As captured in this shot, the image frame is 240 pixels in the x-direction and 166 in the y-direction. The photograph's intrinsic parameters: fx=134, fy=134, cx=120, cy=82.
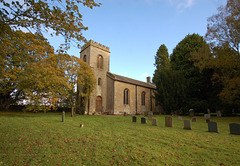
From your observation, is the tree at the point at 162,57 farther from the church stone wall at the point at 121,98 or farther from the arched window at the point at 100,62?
the arched window at the point at 100,62

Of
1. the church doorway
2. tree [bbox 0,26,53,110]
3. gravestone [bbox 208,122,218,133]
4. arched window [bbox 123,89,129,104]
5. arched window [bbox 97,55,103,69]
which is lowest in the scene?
gravestone [bbox 208,122,218,133]

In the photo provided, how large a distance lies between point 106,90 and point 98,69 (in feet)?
13.0

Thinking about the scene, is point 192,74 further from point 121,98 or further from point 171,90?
point 121,98

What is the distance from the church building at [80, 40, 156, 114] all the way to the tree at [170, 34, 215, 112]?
27.4ft

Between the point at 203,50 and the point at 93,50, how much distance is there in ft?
54.7

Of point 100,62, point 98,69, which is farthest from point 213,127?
point 100,62

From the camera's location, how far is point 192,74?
23750mm

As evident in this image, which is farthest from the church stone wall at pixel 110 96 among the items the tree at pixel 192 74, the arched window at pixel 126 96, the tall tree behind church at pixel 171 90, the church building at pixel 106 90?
the tree at pixel 192 74

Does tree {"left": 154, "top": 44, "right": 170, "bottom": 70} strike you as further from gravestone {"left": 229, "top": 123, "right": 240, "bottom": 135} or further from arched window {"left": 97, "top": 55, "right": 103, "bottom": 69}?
gravestone {"left": 229, "top": 123, "right": 240, "bottom": 135}

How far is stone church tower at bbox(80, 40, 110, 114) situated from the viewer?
21772 mm

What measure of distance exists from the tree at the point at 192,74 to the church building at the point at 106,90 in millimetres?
8366

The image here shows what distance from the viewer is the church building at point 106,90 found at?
2219 cm

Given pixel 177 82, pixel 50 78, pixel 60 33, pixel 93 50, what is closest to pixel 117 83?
pixel 93 50

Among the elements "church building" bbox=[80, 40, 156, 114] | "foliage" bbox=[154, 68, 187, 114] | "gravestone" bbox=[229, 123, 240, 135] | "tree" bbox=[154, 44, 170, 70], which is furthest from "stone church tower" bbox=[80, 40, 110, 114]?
"gravestone" bbox=[229, 123, 240, 135]
